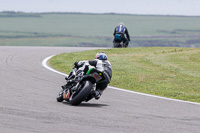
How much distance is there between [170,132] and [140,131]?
566mm

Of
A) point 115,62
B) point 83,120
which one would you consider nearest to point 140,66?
A: point 115,62

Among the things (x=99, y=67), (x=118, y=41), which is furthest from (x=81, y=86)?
(x=118, y=41)

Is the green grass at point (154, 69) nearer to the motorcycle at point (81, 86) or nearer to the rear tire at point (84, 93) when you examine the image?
the motorcycle at point (81, 86)

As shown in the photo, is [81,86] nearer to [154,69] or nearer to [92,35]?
[154,69]

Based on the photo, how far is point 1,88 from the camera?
501 inches

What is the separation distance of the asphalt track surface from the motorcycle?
0.20 metres

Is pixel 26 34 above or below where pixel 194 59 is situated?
below

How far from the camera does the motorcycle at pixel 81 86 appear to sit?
34.2 ft

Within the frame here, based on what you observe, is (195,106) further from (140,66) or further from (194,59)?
(194,59)

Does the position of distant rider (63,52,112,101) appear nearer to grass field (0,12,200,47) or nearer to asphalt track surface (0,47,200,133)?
asphalt track surface (0,47,200,133)

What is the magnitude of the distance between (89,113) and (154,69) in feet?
34.0

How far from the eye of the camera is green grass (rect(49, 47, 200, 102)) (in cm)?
1456

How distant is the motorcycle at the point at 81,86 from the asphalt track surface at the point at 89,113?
20cm

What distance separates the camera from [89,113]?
9.64 metres
